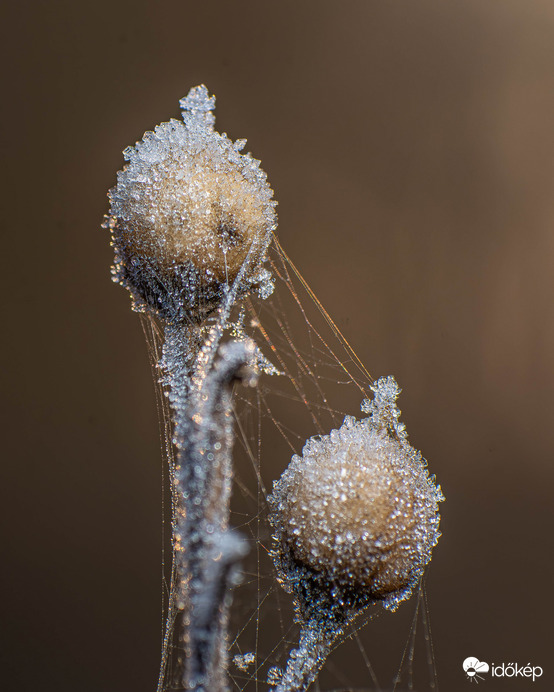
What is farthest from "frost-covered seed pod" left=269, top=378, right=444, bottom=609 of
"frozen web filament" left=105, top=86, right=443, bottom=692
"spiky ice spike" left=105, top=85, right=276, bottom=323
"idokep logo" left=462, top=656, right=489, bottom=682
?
"idokep logo" left=462, top=656, right=489, bottom=682

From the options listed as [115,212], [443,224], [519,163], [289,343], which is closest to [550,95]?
[519,163]

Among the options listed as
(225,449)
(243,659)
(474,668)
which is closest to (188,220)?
(225,449)

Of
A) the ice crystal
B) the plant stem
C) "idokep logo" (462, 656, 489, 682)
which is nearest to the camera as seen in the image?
the plant stem

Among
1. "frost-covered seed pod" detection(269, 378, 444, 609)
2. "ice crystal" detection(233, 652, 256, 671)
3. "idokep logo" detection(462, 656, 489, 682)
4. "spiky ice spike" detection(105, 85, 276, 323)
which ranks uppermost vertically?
"spiky ice spike" detection(105, 85, 276, 323)

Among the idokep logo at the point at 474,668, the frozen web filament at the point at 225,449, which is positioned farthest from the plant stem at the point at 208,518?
the idokep logo at the point at 474,668

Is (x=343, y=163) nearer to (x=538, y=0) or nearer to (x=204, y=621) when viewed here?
(x=538, y=0)

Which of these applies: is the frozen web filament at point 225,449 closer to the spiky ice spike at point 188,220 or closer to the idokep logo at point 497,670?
the spiky ice spike at point 188,220

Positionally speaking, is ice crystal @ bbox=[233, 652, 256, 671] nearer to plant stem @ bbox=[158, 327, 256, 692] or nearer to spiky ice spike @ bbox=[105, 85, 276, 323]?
plant stem @ bbox=[158, 327, 256, 692]
